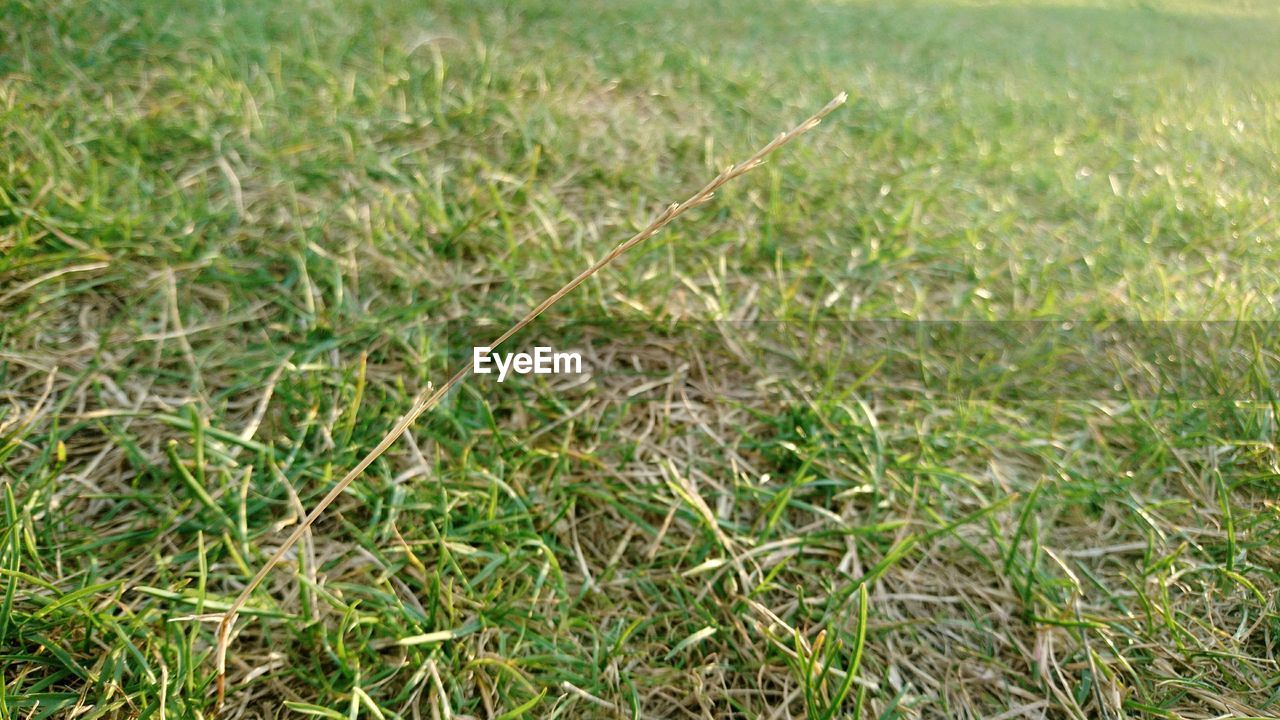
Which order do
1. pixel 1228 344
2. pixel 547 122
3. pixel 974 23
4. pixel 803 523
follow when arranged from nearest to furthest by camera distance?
pixel 803 523 → pixel 1228 344 → pixel 547 122 → pixel 974 23

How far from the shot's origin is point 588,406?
4.83 feet

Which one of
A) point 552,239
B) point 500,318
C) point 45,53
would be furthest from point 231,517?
point 45,53

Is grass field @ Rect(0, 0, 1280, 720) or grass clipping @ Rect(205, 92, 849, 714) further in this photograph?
grass field @ Rect(0, 0, 1280, 720)

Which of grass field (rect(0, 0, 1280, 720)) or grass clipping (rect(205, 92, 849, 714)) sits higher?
grass clipping (rect(205, 92, 849, 714))

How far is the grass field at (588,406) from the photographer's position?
109 centimetres

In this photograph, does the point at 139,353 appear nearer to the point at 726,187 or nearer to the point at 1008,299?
the point at 726,187

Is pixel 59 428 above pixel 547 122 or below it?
below

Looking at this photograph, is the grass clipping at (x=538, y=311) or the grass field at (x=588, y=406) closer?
the grass clipping at (x=538, y=311)

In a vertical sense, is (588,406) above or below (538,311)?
below

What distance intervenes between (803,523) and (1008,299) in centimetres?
96

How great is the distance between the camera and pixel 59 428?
1264 mm

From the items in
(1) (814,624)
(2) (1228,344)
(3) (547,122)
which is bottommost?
(1) (814,624)

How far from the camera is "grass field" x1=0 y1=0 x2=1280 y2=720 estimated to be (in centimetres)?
109

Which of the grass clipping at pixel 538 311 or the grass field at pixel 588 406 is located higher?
the grass clipping at pixel 538 311
